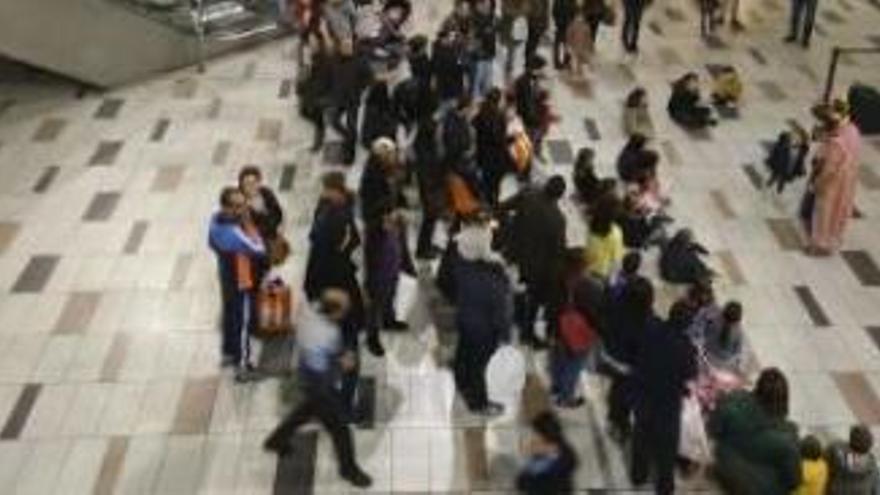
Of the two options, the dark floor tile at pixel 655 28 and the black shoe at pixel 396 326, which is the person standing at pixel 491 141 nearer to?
the black shoe at pixel 396 326

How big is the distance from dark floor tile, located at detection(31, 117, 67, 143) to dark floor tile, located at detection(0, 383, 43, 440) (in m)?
4.79

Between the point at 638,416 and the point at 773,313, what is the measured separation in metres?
2.95

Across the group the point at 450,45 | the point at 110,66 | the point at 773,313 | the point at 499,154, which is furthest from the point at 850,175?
the point at 110,66

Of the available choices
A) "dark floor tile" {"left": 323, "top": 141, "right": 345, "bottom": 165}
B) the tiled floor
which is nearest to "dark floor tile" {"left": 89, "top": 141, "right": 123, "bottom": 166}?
the tiled floor

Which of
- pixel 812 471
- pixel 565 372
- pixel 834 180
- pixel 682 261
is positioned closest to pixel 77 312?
pixel 565 372

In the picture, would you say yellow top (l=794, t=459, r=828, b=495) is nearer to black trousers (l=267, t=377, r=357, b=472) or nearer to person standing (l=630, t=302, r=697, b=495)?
person standing (l=630, t=302, r=697, b=495)

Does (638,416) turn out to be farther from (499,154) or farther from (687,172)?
(687,172)

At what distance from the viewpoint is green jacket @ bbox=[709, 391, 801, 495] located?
7527 millimetres

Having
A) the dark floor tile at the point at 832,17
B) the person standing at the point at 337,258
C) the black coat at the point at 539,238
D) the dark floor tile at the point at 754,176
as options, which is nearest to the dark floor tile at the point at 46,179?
the person standing at the point at 337,258

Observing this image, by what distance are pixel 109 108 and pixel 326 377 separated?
765 centimetres

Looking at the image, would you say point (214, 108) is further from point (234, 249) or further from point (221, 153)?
point (234, 249)

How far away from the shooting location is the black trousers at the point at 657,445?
311 inches

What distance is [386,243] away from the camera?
938 centimetres

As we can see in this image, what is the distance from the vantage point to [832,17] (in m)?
17.6
